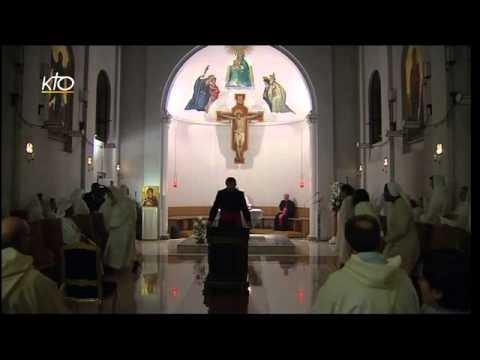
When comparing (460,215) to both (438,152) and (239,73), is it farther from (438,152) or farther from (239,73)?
(239,73)

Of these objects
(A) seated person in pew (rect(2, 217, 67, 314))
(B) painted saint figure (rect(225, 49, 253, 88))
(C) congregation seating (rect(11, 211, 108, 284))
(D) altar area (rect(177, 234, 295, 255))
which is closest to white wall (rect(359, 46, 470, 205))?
(D) altar area (rect(177, 234, 295, 255))

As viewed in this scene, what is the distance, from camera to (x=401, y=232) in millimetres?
5477

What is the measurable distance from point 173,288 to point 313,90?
8.94 meters

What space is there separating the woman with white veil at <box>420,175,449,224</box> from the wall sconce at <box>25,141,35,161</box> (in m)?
4.30

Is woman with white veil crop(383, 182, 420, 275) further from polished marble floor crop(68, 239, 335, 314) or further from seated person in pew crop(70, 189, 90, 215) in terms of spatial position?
seated person in pew crop(70, 189, 90, 215)

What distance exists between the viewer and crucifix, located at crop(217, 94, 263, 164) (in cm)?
1611

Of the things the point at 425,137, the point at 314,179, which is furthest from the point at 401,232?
the point at 314,179

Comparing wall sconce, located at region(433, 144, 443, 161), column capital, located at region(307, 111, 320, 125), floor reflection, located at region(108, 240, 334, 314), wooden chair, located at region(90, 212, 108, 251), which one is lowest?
floor reflection, located at region(108, 240, 334, 314)

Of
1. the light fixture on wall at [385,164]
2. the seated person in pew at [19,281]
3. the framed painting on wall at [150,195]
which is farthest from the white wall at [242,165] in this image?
the seated person in pew at [19,281]

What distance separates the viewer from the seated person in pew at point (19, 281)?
252cm

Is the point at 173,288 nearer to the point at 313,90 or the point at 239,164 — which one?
the point at 313,90

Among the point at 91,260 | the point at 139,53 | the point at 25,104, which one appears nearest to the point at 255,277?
the point at 91,260

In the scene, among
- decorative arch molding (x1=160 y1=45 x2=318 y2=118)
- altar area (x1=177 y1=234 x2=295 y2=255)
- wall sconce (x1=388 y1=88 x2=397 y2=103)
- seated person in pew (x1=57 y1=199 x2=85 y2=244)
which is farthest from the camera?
decorative arch molding (x1=160 y1=45 x2=318 y2=118)
